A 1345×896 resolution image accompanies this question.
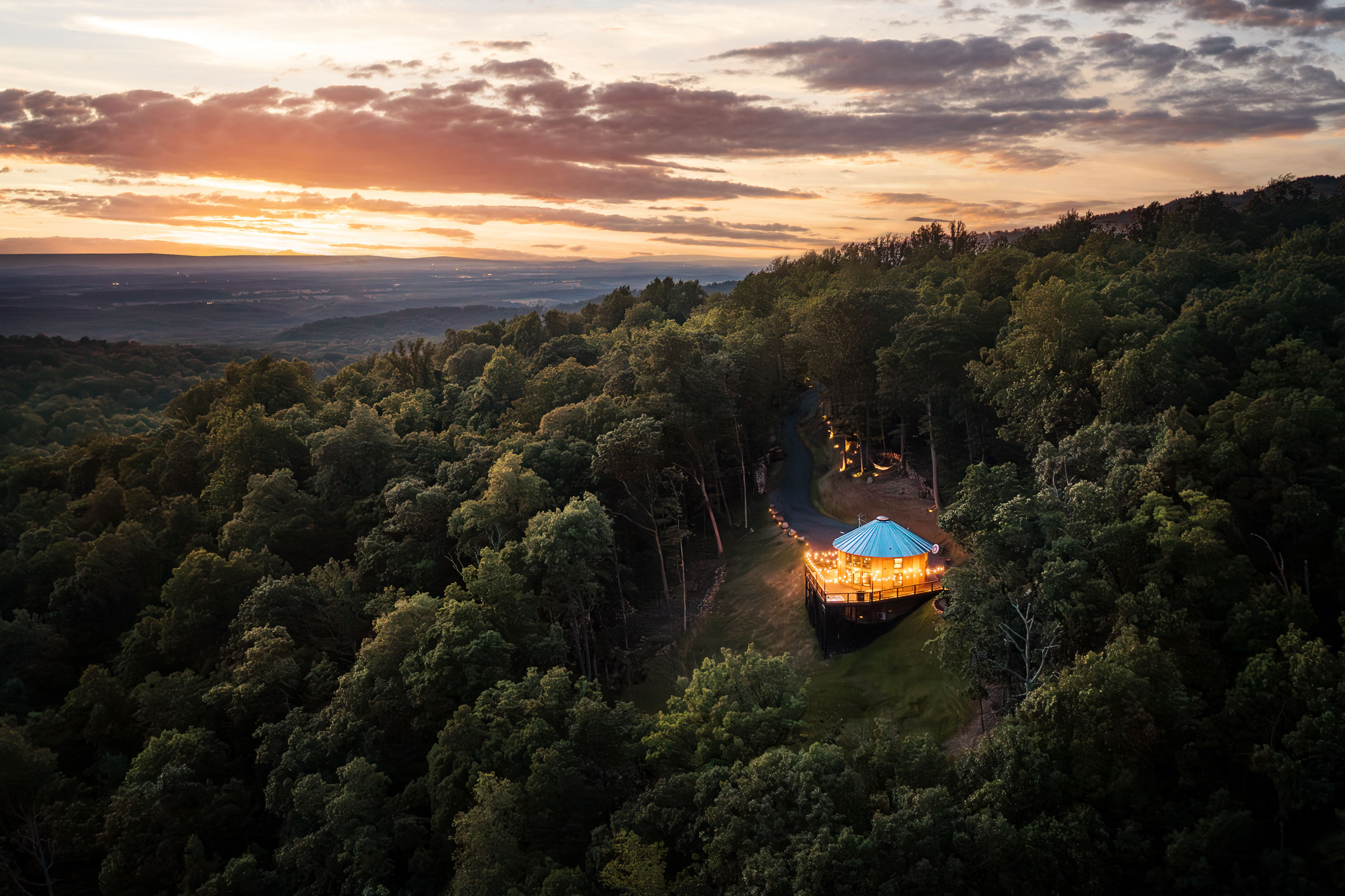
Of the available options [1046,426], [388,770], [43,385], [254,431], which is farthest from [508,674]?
[43,385]

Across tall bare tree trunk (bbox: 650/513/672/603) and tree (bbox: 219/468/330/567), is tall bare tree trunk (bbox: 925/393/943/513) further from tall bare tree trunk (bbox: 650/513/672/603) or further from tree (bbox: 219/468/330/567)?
tree (bbox: 219/468/330/567)

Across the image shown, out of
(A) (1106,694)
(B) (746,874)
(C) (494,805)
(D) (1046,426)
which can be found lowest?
(C) (494,805)

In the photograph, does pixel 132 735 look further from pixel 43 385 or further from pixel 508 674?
pixel 43 385

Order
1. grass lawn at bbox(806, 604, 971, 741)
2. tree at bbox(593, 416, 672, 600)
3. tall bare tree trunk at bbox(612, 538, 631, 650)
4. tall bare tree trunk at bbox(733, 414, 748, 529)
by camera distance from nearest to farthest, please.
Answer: grass lawn at bbox(806, 604, 971, 741)
tree at bbox(593, 416, 672, 600)
tall bare tree trunk at bbox(612, 538, 631, 650)
tall bare tree trunk at bbox(733, 414, 748, 529)

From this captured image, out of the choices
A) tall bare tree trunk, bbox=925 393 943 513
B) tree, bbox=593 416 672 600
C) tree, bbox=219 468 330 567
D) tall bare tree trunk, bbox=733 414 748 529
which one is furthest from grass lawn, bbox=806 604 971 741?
tree, bbox=219 468 330 567

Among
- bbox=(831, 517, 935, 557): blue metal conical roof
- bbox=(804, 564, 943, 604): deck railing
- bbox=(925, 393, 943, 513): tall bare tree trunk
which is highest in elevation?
bbox=(925, 393, 943, 513): tall bare tree trunk

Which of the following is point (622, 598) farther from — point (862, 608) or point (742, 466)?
point (862, 608)

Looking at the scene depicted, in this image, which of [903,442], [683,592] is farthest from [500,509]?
[903,442]
